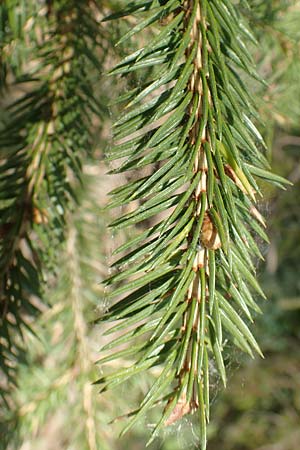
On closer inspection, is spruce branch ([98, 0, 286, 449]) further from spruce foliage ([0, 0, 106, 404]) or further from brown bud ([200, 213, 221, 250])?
spruce foliage ([0, 0, 106, 404])

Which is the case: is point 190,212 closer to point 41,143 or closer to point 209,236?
point 209,236

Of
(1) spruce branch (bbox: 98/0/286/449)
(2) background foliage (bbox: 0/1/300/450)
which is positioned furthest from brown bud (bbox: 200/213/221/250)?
(2) background foliage (bbox: 0/1/300/450)

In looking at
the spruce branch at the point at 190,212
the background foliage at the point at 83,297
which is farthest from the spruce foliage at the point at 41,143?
the spruce branch at the point at 190,212

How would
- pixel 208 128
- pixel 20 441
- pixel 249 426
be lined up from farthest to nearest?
pixel 249 426, pixel 20 441, pixel 208 128

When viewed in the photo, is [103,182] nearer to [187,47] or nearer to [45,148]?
[45,148]

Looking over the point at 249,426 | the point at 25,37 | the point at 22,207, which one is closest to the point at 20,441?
the point at 22,207

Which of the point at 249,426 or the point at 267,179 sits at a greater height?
the point at 267,179

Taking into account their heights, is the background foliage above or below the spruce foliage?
below

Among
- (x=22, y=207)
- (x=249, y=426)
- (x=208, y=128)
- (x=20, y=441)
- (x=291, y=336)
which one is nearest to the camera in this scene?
(x=208, y=128)

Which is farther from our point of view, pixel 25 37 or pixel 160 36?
pixel 25 37

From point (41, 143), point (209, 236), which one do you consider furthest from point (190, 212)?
point (41, 143)
